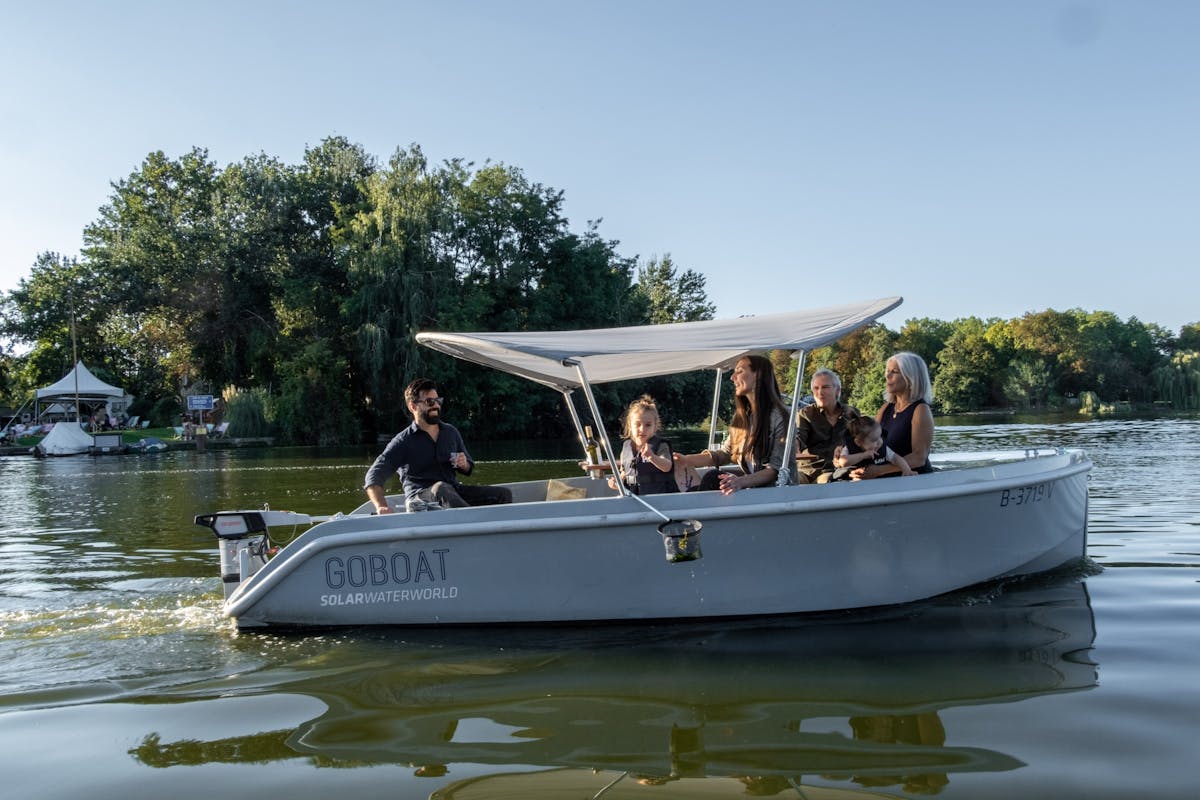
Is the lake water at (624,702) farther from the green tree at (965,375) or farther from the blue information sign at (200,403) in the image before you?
the green tree at (965,375)

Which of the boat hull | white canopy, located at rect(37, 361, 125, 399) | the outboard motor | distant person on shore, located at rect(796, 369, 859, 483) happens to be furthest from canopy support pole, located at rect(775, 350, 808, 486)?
white canopy, located at rect(37, 361, 125, 399)

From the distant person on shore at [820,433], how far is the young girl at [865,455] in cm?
14

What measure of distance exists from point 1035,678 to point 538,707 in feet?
7.71

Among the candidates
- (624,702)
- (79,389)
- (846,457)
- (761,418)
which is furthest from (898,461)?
(79,389)

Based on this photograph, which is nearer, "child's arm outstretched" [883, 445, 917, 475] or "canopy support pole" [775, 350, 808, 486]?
"canopy support pole" [775, 350, 808, 486]

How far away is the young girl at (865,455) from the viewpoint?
236 inches

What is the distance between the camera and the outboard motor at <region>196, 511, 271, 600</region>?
6000 mm

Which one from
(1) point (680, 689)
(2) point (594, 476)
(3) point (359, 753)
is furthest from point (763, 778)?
(2) point (594, 476)

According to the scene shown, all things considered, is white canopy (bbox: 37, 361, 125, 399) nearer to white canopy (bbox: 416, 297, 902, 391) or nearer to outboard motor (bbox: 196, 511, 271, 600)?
outboard motor (bbox: 196, 511, 271, 600)

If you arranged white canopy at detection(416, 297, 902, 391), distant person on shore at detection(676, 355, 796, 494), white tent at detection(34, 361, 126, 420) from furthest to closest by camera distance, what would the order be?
1. white tent at detection(34, 361, 126, 420)
2. distant person on shore at detection(676, 355, 796, 494)
3. white canopy at detection(416, 297, 902, 391)

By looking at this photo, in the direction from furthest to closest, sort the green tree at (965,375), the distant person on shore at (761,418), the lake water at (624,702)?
the green tree at (965,375)
the distant person on shore at (761,418)
the lake water at (624,702)

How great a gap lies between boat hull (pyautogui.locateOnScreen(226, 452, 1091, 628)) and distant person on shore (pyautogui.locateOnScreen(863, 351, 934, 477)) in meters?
0.31

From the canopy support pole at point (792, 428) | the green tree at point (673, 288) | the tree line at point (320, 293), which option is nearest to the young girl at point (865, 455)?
the canopy support pole at point (792, 428)

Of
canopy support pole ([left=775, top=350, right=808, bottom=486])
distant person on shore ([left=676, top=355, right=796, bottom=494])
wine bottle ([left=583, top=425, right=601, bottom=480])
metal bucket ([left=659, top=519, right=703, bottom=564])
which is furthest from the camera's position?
wine bottle ([left=583, top=425, right=601, bottom=480])
